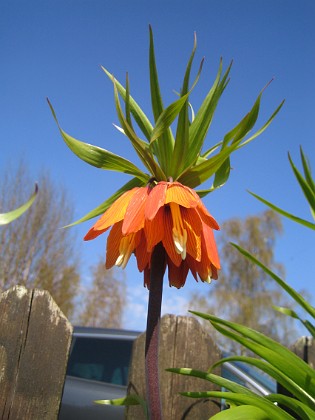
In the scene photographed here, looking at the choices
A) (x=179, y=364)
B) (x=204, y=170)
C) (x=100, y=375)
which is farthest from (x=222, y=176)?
(x=100, y=375)

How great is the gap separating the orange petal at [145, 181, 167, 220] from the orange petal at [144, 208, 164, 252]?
0.09 feet

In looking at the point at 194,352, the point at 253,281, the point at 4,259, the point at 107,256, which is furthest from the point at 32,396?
the point at 253,281

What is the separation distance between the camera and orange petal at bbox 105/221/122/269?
109 centimetres

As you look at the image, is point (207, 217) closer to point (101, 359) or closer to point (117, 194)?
point (117, 194)

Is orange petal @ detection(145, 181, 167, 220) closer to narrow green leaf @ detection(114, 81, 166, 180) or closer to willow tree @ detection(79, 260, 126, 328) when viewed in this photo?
narrow green leaf @ detection(114, 81, 166, 180)

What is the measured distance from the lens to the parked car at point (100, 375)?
4.39 metres

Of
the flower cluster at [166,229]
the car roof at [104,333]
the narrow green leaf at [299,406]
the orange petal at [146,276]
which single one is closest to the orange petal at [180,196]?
the flower cluster at [166,229]

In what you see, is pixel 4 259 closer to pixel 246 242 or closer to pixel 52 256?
pixel 52 256

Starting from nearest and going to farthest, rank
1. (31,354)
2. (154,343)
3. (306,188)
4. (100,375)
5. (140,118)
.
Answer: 1. (154,343)
2. (140,118)
3. (306,188)
4. (31,354)
5. (100,375)

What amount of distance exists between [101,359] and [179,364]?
327 cm

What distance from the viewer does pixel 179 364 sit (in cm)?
185

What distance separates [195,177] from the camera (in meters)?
1.07

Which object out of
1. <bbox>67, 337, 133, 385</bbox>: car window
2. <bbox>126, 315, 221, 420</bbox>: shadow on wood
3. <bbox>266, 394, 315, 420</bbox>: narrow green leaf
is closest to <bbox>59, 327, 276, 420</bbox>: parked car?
<bbox>67, 337, 133, 385</bbox>: car window

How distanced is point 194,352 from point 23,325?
623mm
